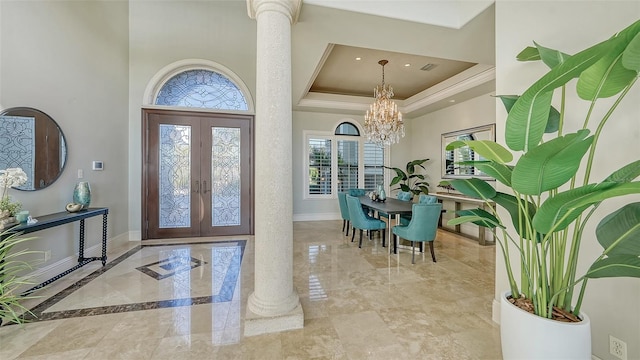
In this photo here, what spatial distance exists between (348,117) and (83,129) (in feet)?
18.2

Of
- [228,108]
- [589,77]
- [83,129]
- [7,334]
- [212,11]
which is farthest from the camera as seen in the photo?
[228,108]

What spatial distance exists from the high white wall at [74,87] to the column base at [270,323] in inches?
112

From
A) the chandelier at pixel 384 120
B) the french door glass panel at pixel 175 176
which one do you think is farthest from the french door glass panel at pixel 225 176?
the chandelier at pixel 384 120

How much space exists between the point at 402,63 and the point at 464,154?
2.24 meters

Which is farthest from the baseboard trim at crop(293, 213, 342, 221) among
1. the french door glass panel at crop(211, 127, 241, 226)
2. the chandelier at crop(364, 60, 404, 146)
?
the chandelier at crop(364, 60, 404, 146)

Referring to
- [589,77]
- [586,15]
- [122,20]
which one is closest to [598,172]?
[589,77]

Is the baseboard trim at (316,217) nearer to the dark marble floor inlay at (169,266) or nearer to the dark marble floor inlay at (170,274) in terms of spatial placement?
the dark marble floor inlay at (170,274)

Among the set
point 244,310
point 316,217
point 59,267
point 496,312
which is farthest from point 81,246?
point 496,312

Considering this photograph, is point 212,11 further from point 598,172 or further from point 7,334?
point 598,172

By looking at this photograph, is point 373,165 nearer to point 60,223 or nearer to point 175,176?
point 175,176

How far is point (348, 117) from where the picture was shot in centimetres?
708

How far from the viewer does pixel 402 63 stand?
4734mm

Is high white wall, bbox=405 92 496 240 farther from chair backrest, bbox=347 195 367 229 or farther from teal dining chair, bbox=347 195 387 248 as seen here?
chair backrest, bbox=347 195 367 229

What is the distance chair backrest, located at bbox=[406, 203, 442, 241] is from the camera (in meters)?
3.58
